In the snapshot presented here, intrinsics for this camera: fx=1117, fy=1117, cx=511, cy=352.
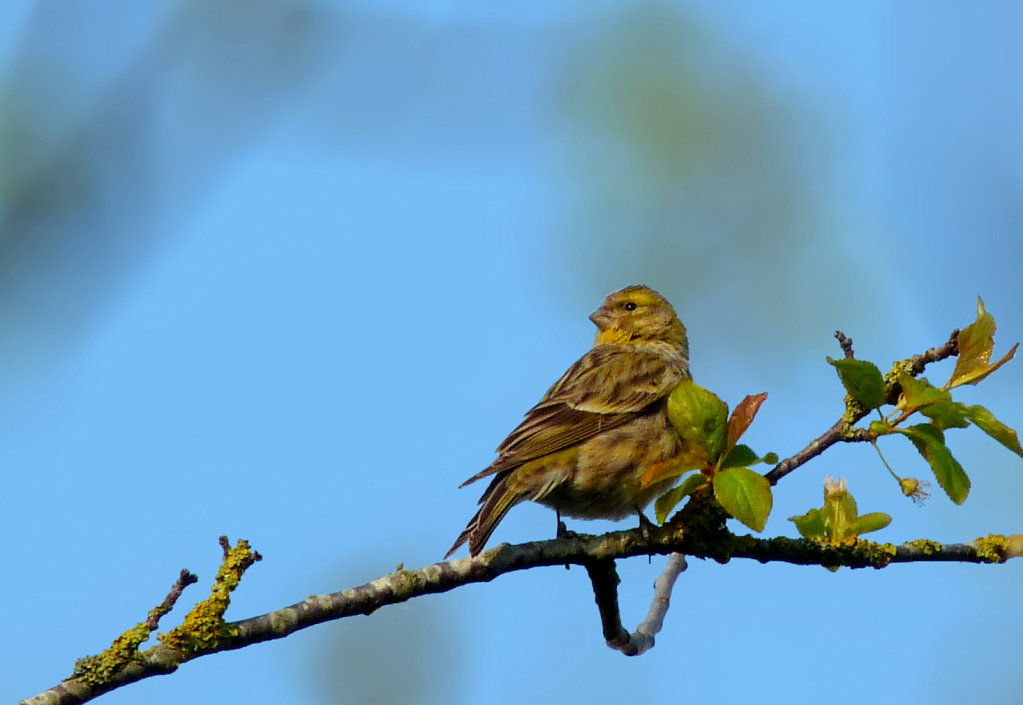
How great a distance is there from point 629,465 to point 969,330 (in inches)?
104

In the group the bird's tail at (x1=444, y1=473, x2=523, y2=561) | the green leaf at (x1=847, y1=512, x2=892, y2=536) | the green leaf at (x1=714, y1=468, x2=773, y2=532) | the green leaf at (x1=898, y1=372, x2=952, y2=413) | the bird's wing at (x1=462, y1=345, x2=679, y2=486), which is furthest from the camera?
the bird's wing at (x1=462, y1=345, x2=679, y2=486)

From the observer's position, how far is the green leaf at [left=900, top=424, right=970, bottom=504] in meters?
4.41

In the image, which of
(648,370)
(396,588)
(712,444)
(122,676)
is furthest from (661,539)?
(648,370)

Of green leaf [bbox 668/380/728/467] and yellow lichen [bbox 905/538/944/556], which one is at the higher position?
green leaf [bbox 668/380/728/467]

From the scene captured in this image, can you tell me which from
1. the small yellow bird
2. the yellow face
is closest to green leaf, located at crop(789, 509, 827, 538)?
the small yellow bird

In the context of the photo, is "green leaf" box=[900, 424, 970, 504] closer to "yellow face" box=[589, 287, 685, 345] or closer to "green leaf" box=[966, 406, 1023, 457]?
"green leaf" box=[966, 406, 1023, 457]

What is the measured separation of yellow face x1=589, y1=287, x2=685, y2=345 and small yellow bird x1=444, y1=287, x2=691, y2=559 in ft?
2.70

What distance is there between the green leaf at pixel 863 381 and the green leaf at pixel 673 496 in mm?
699

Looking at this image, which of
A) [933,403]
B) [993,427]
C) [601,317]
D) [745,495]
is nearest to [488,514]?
[745,495]

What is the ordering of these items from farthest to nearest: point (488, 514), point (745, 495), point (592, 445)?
1. point (592, 445)
2. point (488, 514)
3. point (745, 495)

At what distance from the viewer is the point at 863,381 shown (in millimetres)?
4352

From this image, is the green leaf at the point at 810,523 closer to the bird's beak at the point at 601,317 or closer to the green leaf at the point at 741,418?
the green leaf at the point at 741,418

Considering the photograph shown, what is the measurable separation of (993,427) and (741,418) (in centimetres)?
96

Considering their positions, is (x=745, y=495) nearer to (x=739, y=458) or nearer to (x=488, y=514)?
(x=739, y=458)
